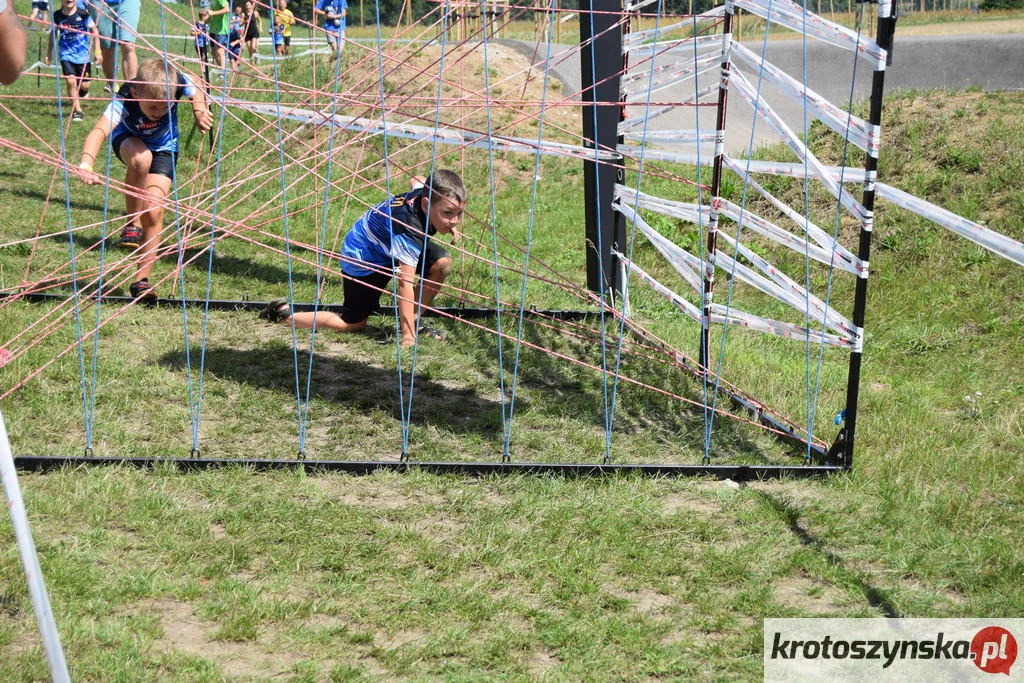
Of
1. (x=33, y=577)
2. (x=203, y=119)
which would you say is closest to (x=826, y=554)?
(x=33, y=577)

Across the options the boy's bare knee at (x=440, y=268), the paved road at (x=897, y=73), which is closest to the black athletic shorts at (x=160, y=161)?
the boy's bare knee at (x=440, y=268)

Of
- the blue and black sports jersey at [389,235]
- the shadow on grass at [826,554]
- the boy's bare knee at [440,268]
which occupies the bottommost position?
the shadow on grass at [826,554]

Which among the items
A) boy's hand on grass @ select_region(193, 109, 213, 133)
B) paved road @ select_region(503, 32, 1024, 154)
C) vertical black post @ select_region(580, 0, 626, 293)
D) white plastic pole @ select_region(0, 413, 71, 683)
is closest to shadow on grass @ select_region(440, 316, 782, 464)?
vertical black post @ select_region(580, 0, 626, 293)

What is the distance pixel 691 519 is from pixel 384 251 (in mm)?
2451

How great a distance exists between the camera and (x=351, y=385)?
5.14 metres

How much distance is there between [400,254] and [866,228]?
91.1 inches

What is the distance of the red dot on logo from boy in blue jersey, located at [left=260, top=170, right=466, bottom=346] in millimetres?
2930

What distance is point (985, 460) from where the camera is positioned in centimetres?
438

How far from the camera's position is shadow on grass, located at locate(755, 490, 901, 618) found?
3.33 m

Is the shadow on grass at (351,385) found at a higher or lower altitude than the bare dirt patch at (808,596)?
higher

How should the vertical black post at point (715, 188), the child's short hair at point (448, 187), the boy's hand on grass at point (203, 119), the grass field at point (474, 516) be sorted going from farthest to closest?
the boy's hand on grass at point (203, 119) → the child's short hair at point (448, 187) → the vertical black post at point (715, 188) → the grass field at point (474, 516)

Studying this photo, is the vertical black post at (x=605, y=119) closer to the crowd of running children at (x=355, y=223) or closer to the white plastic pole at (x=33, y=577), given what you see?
the crowd of running children at (x=355, y=223)

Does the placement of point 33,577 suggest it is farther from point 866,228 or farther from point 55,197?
point 55,197

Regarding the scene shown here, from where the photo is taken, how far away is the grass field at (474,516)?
9.99 ft
